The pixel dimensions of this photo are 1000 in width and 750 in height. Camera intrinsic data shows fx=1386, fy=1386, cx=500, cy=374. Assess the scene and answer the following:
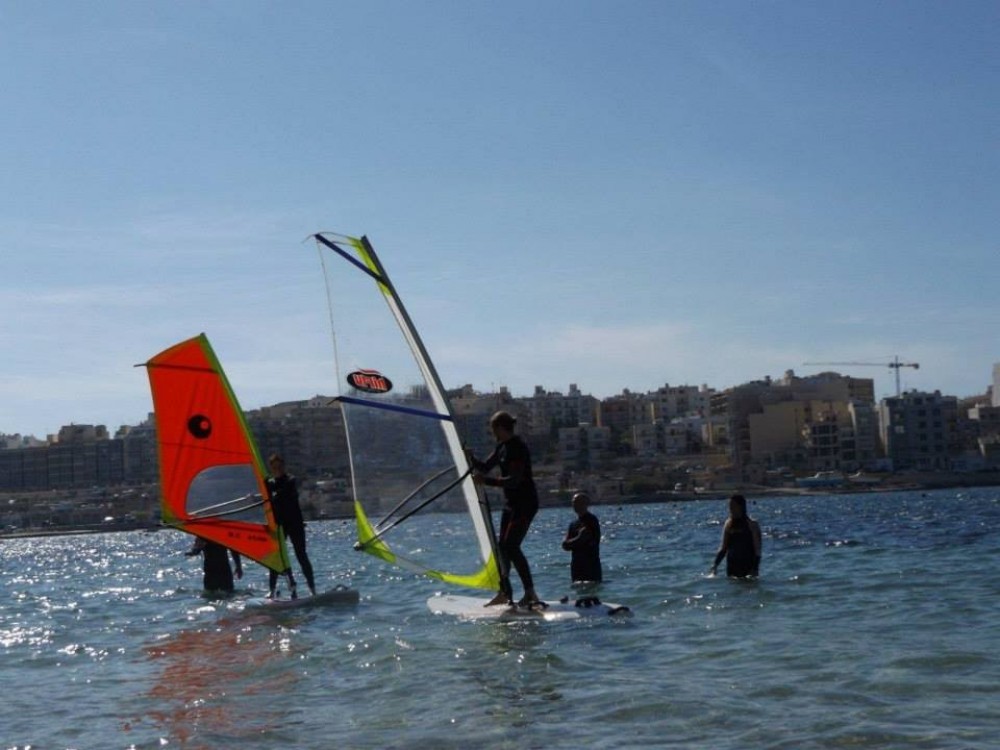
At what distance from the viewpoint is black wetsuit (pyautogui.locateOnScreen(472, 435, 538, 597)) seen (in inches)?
437

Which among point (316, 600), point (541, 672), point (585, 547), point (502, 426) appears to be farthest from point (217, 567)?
point (541, 672)

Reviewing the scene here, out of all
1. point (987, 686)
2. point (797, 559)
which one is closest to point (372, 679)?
point (987, 686)

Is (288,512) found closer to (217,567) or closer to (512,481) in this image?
(217,567)

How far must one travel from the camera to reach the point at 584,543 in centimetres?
1473

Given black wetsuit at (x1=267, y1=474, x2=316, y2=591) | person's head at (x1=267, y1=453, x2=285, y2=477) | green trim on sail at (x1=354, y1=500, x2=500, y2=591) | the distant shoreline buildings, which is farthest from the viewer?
the distant shoreline buildings

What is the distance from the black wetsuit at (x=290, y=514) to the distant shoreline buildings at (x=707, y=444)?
9387 cm

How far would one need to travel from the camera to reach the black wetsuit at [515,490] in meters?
11.1

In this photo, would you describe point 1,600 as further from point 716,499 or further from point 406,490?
point 716,499

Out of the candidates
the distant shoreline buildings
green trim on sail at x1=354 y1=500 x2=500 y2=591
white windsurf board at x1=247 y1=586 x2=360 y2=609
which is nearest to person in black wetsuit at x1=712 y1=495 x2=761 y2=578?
green trim on sail at x1=354 y1=500 x2=500 y2=591

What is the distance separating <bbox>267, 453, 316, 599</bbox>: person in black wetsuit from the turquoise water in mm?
758

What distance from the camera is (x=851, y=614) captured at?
Answer: 11.4 metres

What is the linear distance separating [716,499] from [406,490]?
95510mm

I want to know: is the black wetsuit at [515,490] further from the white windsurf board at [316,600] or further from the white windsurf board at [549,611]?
the white windsurf board at [316,600]

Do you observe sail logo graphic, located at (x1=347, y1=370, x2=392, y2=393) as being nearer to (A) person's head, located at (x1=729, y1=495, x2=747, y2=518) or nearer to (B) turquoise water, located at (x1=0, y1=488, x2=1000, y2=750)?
(B) turquoise water, located at (x1=0, y1=488, x2=1000, y2=750)
